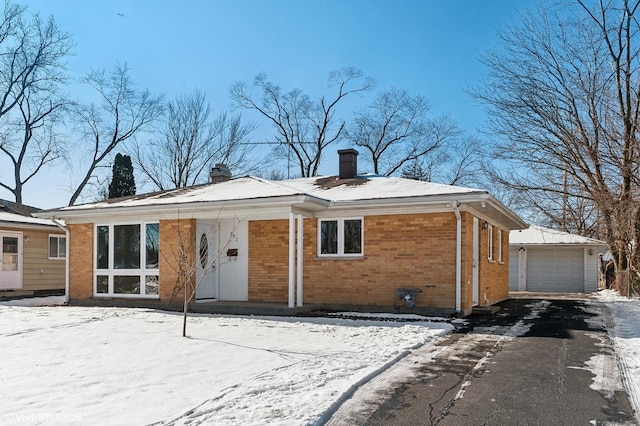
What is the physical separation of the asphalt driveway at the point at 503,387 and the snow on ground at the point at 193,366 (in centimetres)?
43

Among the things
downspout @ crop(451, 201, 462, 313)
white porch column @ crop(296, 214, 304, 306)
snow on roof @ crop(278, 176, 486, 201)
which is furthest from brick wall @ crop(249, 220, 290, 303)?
downspout @ crop(451, 201, 462, 313)

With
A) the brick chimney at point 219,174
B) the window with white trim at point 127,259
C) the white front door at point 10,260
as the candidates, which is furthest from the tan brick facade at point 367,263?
the white front door at point 10,260

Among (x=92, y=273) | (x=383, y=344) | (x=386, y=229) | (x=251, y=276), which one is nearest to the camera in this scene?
(x=383, y=344)

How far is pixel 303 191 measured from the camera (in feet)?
48.3

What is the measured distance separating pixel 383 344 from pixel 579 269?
2067cm

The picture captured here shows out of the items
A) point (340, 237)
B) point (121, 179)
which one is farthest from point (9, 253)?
point (340, 237)

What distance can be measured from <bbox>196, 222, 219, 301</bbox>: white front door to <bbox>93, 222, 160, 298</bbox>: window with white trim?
1.11 m

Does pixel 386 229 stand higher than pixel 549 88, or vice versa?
pixel 549 88

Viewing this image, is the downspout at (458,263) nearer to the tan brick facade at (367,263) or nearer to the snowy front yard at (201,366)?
the tan brick facade at (367,263)

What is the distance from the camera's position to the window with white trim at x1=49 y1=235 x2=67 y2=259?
2116 cm

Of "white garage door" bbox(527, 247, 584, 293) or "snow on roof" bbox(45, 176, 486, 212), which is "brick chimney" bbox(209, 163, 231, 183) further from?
"white garage door" bbox(527, 247, 584, 293)

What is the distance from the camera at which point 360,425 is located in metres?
4.60

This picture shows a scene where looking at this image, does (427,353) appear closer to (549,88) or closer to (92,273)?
(92,273)

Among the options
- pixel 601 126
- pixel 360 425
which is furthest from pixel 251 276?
pixel 601 126
